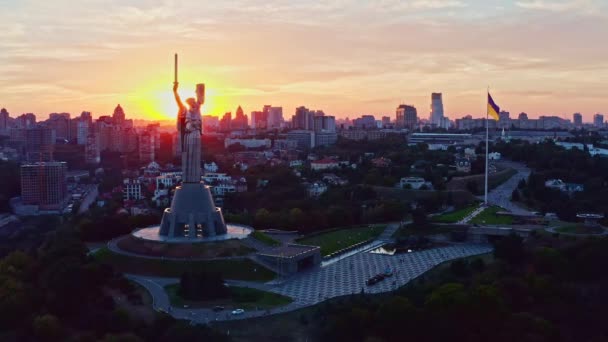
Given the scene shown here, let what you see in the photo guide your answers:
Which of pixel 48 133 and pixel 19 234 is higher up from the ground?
pixel 48 133

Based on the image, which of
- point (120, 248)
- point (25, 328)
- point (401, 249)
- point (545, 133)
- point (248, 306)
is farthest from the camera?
point (545, 133)

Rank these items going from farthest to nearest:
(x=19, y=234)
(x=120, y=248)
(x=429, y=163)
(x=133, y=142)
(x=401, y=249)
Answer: (x=133, y=142) → (x=429, y=163) → (x=19, y=234) → (x=401, y=249) → (x=120, y=248)

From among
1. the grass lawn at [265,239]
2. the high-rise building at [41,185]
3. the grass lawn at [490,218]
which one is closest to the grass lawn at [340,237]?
the grass lawn at [265,239]

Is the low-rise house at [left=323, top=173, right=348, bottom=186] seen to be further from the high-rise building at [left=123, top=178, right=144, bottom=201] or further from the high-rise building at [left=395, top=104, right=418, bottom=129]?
the high-rise building at [left=395, top=104, right=418, bottom=129]

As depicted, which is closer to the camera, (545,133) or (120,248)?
(120,248)

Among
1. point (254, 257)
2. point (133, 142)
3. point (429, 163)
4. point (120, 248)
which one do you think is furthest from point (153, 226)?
point (133, 142)

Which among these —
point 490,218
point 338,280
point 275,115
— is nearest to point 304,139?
point 275,115

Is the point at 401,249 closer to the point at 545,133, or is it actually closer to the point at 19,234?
the point at 19,234

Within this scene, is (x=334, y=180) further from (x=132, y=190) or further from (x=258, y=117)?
(x=258, y=117)
